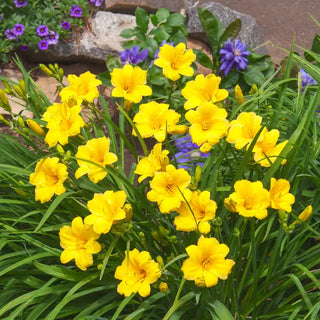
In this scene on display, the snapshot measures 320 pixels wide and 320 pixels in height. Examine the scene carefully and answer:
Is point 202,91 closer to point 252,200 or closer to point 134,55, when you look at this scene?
point 252,200

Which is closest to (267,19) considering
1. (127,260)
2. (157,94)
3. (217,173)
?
(157,94)

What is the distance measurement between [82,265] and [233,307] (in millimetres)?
564

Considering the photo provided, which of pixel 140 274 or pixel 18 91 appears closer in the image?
pixel 140 274

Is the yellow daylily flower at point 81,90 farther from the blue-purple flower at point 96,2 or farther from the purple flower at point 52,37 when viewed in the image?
the blue-purple flower at point 96,2

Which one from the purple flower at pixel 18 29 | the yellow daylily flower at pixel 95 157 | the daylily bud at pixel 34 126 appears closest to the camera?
the yellow daylily flower at pixel 95 157

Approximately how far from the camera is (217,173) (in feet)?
5.73

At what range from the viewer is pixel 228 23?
13.1ft

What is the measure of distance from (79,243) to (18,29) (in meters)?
2.44

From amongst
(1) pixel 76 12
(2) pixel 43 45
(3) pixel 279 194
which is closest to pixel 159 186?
(3) pixel 279 194

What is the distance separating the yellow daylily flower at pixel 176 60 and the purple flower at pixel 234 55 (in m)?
1.32

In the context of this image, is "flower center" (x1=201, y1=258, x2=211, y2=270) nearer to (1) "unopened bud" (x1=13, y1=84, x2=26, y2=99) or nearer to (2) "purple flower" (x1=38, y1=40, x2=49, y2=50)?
(1) "unopened bud" (x1=13, y1=84, x2=26, y2=99)

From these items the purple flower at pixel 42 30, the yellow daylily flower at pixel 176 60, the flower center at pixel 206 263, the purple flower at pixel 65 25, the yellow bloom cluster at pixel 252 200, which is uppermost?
the yellow daylily flower at pixel 176 60

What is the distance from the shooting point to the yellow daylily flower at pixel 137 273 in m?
1.51

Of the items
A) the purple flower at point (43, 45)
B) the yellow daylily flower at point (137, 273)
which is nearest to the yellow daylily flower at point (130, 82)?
the yellow daylily flower at point (137, 273)
